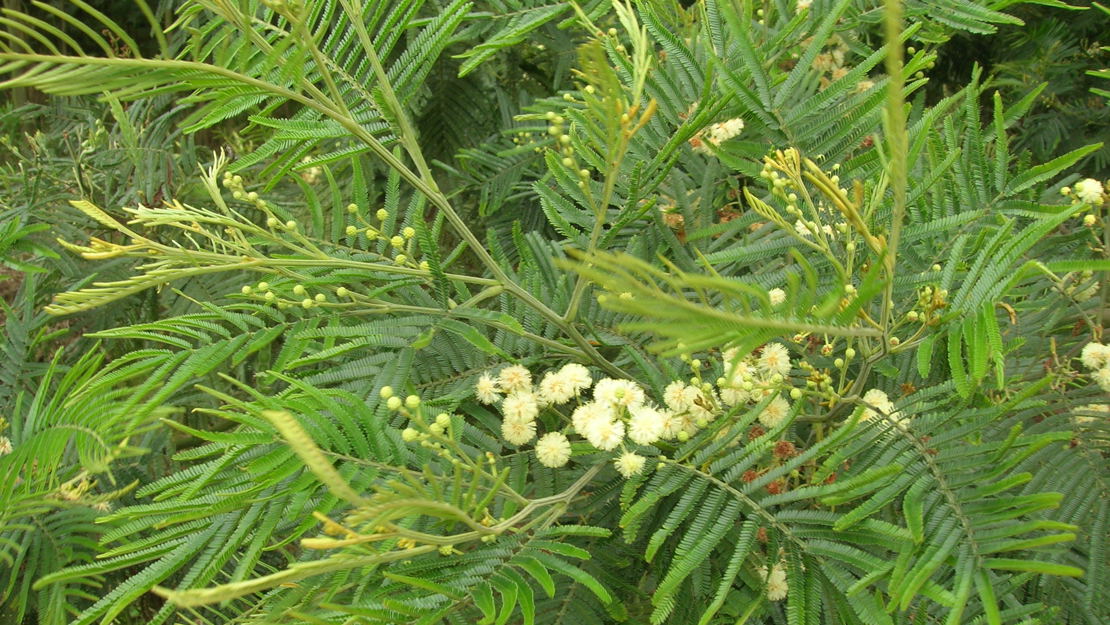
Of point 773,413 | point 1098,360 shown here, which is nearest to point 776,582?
point 773,413

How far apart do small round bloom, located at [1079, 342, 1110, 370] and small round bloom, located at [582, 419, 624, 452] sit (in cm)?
45

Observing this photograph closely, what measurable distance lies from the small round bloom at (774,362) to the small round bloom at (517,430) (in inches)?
8.5

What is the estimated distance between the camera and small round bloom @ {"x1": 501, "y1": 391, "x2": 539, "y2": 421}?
2.57 ft

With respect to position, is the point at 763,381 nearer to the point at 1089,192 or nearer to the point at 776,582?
the point at 776,582

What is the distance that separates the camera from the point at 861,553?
635mm

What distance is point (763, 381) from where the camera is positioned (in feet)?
2.47

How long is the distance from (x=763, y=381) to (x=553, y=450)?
198mm

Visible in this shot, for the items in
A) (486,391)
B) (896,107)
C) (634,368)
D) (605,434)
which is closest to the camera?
(896,107)

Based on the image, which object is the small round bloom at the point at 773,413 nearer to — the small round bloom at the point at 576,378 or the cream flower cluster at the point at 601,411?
the cream flower cluster at the point at 601,411

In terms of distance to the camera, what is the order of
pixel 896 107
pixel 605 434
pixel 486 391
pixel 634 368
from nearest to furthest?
pixel 896 107 → pixel 605 434 → pixel 486 391 → pixel 634 368

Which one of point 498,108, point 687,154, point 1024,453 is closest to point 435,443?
point 1024,453

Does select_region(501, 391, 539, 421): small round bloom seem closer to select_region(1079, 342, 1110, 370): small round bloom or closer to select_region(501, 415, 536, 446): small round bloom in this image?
select_region(501, 415, 536, 446): small round bloom

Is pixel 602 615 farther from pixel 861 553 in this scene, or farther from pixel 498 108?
pixel 498 108

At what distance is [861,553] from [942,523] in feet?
0.21
